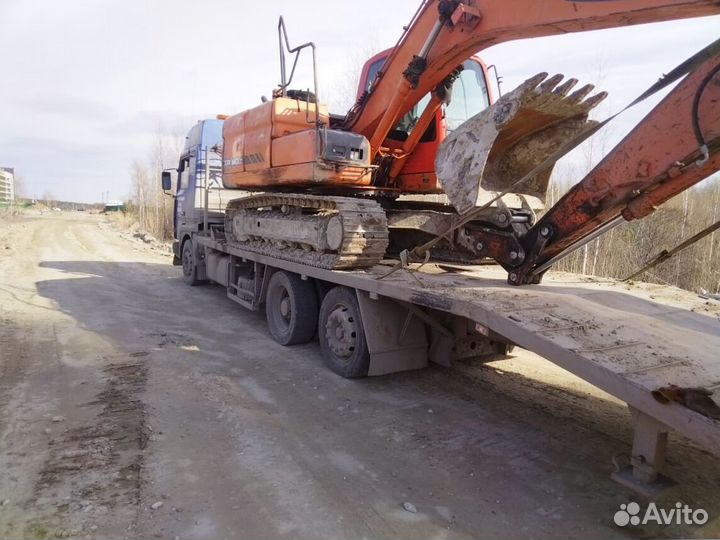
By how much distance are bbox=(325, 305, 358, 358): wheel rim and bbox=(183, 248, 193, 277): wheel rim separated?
6470mm

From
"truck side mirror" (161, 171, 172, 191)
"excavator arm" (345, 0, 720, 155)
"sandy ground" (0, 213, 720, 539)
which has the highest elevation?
"excavator arm" (345, 0, 720, 155)

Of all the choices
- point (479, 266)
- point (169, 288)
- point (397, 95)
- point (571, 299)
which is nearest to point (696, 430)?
point (571, 299)

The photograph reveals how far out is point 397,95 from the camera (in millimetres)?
5672

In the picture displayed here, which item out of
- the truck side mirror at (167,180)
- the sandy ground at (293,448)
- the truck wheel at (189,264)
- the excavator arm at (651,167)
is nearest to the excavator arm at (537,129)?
the excavator arm at (651,167)

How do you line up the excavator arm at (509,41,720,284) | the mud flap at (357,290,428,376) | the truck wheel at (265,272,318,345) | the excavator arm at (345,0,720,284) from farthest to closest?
1. the truck wheel at (265,272,318,345)
2. the mud flap at (357,290,428,376)
3. the excavator arm at (345,0,720,284)
4. the excavator arm at (509,41,720,284)

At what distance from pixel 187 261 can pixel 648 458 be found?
10.3 m

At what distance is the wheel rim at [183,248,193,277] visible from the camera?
11196 mm

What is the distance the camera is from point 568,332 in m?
3.20

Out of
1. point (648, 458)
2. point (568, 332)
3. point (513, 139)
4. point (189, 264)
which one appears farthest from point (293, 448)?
point (189, 264)

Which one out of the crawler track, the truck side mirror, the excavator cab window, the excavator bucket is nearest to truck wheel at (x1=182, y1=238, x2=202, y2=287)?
the truck side mirror

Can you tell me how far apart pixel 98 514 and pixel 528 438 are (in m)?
3.05

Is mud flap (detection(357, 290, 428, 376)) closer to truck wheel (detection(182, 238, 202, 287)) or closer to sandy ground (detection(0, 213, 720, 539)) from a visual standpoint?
sandy ground (detection(0, 213, 720, 539))

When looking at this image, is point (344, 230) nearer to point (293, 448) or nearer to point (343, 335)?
point (343, 335)

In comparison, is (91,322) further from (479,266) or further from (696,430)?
(696,430)
